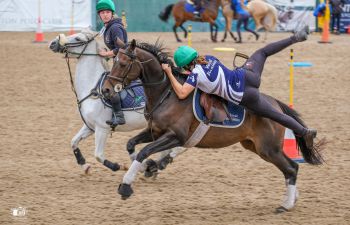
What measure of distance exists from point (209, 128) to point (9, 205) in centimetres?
233

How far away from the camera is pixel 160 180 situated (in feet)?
29.7

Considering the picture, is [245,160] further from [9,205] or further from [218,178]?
[9,205]

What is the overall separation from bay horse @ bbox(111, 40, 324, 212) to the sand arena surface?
485 millimetres

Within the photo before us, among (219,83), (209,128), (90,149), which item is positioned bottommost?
(90,149)

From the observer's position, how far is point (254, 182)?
8.91 metres

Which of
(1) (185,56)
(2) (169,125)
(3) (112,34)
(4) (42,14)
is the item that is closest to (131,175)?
(2) (169,125)

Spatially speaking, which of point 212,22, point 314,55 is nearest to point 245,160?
point 314,55

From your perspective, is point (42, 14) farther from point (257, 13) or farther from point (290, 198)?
point (290, 198)

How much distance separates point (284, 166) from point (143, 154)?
1.62 meters

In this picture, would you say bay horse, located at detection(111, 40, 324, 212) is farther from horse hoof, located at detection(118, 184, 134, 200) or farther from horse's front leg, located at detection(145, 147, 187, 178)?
horse's front leg, located at detection(145, 147, 187, 178)

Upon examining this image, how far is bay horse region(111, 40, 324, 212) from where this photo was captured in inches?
286

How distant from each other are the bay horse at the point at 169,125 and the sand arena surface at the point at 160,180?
0.48m

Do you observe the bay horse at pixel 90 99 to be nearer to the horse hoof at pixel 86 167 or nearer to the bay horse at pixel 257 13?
the horse hoof at pixel 86 167

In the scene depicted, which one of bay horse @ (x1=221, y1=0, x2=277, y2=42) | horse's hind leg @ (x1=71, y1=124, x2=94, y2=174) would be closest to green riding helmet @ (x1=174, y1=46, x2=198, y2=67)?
horse's hind leg @ (x1=71, y1=124, x2=94, y2=174)
